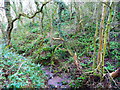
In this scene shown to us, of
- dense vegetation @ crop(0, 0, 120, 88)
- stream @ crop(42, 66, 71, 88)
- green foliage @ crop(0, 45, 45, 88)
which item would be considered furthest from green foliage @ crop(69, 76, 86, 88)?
green foliage @ crop(0, 45, 45, 88)

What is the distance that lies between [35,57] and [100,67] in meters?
4.14

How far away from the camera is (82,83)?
206 inches

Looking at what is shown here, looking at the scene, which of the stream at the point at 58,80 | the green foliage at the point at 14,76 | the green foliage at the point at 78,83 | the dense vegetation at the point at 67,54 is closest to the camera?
the green foliage at the point at 14,76

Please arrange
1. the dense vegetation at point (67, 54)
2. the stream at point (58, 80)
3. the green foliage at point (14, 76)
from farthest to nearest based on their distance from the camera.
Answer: the stream at point (58, 80) → the dense vegetation at point (67, 54) → the green foliage at point (14, 76)

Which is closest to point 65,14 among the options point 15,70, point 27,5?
point 27,5

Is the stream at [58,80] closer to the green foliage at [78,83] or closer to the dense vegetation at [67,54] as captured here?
the dense vegetation at [67,54]

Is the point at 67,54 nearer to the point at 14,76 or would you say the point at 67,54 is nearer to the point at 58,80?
the point at 58,80

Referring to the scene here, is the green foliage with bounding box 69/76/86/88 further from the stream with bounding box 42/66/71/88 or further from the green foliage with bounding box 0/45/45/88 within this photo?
the green foliage with bounding box 0/45/45/88

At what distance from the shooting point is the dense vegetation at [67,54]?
13.3ft

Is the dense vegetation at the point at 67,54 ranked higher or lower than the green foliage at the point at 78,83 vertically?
higher

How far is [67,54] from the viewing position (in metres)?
7.70

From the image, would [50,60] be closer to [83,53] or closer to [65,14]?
[83,53]

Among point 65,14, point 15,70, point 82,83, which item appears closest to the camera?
point 15,70

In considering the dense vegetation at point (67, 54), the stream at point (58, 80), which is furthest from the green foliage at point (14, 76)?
the stream at point (58, 80)
